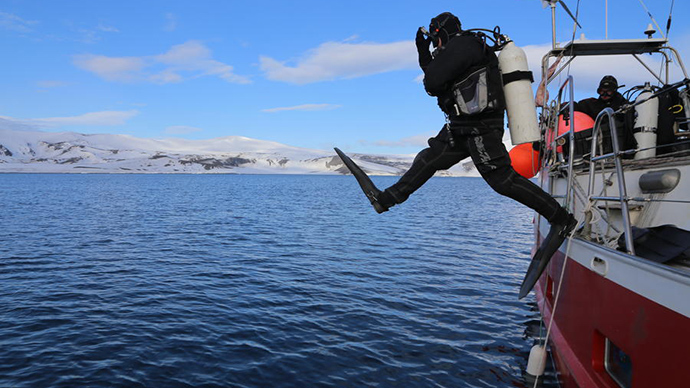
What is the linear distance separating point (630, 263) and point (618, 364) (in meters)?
1.30

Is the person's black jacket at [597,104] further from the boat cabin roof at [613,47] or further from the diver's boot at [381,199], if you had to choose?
the diver's boot at [381,199]

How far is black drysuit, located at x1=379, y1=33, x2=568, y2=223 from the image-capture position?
4727 mm

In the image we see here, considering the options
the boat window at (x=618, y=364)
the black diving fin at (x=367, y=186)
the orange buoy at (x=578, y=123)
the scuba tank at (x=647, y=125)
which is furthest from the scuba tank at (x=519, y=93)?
the orange buoy at (x=578, y=123)

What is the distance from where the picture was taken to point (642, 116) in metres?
7.05

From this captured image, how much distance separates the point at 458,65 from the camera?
468 centimetres

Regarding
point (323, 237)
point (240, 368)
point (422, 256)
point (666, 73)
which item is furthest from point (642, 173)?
point (323, 237)

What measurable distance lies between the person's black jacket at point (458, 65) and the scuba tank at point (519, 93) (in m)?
0.12

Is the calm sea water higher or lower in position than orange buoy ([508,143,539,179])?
lower

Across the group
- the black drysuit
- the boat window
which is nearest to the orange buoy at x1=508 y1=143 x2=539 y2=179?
the black drysuit

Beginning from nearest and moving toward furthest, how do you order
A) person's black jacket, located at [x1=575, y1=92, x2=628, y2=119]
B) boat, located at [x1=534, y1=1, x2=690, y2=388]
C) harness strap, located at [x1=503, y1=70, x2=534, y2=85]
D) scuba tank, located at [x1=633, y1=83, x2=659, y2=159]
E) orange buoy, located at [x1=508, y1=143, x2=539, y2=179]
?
boat, located at [x1=534, y1=1, x2=690, y2=388] → harness strap, located at [x1=503, y1=70, x2=534, y2=85] → scuba tank, located at [x1=633, y1=83, x2=659, y2=159] → person's black jacket, located at [x1=575, y1=92, x2=628, y2=119] → orange buoy, located at [x1=508, y1=143, x2=539, y2=179]

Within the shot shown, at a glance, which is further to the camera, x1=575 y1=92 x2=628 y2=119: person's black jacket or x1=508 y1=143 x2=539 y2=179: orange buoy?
x1=508 y1=143 x2=539 y2=179: orange buoy

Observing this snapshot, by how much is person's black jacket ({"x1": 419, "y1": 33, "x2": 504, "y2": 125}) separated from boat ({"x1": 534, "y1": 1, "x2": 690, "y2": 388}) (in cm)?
133

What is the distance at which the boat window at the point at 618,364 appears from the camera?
4.29 m

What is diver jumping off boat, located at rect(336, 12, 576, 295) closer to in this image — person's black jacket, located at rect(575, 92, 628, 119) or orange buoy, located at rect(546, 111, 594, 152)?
orange buoy, located at rect(546, 111, 594, 152)
